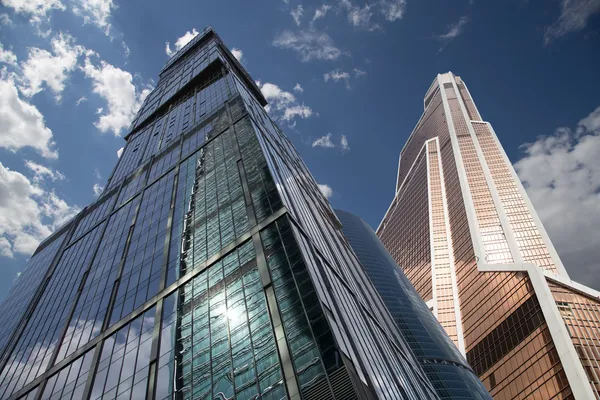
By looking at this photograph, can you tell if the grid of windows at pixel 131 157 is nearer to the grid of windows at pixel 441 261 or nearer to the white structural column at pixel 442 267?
the white structural column at pixel 442 267

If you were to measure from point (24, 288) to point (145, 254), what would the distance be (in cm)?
3467

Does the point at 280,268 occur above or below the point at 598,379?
below

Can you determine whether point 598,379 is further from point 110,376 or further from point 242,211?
point 110,376

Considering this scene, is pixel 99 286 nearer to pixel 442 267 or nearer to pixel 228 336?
pixel 228 336

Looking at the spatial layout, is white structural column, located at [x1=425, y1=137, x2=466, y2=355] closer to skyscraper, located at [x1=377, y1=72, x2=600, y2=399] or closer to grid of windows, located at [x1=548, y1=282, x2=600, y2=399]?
skyscraper, located at [x1=377, y1=72, x2=600, y2=399]

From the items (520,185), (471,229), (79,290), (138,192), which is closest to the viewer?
(79,290)

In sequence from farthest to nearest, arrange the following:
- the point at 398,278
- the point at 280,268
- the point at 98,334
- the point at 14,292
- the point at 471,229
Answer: the point at 471,229, the point at 398,278, the point at 14,292, the point at 98,334, the point at 280,268

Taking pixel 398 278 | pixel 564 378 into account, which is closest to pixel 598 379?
pixel 564 378

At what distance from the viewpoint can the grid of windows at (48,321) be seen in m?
40.2

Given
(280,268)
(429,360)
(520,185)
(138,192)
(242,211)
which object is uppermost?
(520,185)

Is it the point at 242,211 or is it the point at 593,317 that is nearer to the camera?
the point at 242,211

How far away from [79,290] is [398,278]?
8142 centimetres

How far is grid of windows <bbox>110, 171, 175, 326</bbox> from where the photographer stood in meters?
38.1

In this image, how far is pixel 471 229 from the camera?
15088 cm
